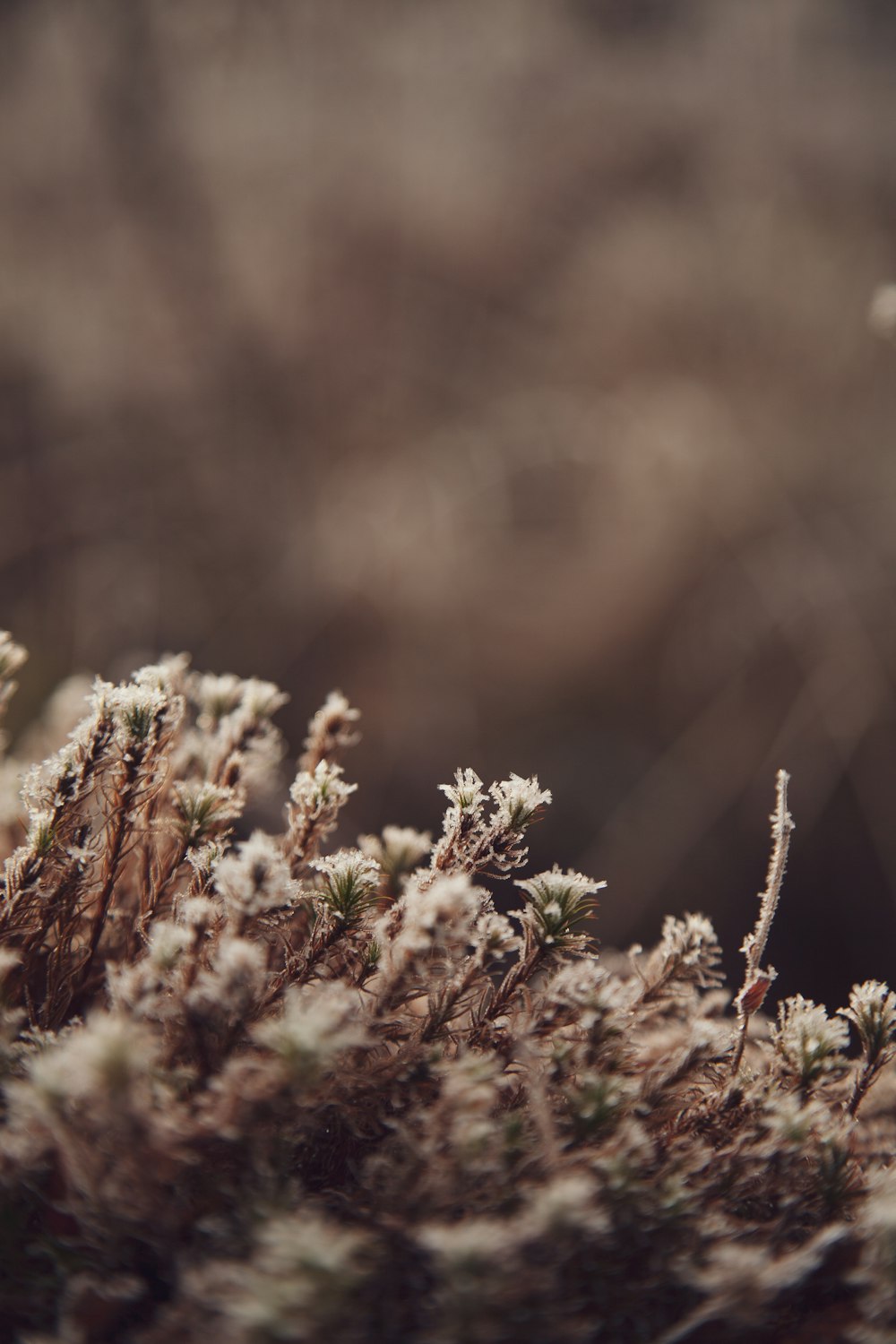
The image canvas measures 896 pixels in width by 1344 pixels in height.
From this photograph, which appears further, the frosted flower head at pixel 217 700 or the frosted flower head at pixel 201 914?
the frosted flower head at pixel 217 700

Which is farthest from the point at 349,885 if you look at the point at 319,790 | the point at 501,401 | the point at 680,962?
the point at 501,401

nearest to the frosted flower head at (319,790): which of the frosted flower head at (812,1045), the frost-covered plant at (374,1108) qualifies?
the frost-covered plant at (374,1108)

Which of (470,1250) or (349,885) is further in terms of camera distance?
(349,885)

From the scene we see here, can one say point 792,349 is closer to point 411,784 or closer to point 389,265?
point 389,265

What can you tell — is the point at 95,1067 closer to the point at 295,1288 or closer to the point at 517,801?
the point at 295,1288

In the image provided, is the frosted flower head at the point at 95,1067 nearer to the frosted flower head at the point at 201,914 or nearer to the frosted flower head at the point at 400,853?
the frosted flower head at the point at 201,914

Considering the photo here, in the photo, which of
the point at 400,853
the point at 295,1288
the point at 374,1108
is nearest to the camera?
the point at 295,1288

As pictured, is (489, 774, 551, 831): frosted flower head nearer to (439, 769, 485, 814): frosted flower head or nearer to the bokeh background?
(439, 769, 485, 814): frosted flower head
